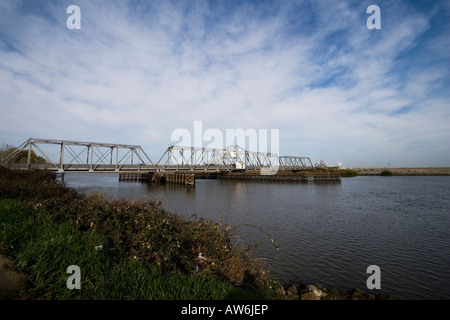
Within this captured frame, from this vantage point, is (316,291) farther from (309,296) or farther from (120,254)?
(120,254)

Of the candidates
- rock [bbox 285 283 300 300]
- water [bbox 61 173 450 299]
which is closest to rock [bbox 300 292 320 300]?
rock [bbox 285 283 300 300]

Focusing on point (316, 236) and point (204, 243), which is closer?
point (204, 243)

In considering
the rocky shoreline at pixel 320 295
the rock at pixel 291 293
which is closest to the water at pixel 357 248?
the rocky shoreline at pixel 320 295

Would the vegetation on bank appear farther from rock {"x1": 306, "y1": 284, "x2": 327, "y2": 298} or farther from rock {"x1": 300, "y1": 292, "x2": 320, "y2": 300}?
rock {"x1": 306, "y1": 284, "x2": 327, "y2": 298}

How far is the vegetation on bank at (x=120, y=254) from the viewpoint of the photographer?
3990 mm

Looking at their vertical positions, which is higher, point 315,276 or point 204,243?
point 204,243

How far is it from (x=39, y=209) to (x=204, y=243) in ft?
15.8

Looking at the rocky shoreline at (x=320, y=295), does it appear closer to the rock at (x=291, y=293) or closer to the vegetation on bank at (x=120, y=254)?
the rock at (x=291, y=293)

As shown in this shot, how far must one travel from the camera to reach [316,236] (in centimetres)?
1258

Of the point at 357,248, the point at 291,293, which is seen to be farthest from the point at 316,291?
the point at 357,248
